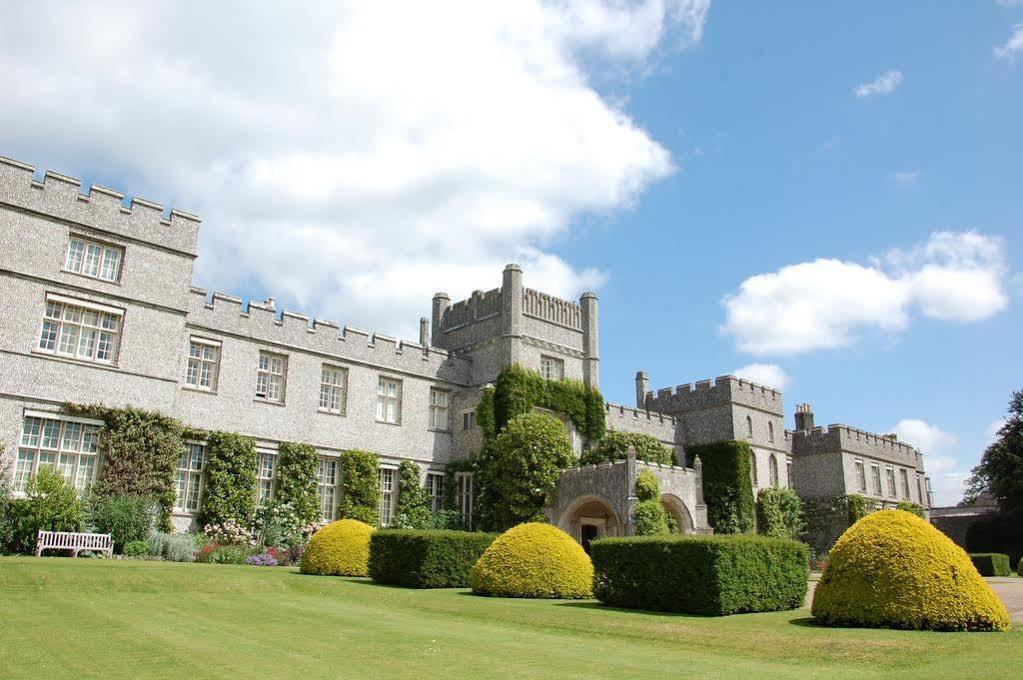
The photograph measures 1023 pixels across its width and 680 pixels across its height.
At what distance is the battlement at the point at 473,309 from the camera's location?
104ft

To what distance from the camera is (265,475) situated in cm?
2511

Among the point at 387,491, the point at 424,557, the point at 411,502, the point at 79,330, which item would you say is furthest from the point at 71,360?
the point at 411,502

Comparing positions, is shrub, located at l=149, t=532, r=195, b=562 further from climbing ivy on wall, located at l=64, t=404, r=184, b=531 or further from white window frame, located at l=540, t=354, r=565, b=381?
white window frame, located at l=540, t=354, r=565, b=381

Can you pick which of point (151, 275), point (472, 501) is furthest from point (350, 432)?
point (151, 275)

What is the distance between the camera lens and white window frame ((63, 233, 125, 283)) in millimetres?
22016

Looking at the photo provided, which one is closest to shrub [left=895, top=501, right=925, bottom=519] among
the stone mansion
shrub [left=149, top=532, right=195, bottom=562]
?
the stone mansion

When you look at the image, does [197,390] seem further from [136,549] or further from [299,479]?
[136,549]

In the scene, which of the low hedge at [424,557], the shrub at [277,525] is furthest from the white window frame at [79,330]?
the low hedge at [424,557]

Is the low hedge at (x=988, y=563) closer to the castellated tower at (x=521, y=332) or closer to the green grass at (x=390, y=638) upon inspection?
the castellated tower at (x=521, y=332)

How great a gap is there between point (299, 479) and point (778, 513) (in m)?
22.4

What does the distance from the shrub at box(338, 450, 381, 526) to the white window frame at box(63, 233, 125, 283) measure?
9202mm

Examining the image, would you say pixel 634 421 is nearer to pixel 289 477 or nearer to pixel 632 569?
pixel 289 477

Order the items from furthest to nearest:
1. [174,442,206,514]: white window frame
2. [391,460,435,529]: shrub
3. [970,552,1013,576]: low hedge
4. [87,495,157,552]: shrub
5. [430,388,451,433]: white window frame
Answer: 1. [970,552,1013,576]: low hedge
2. [430,388,451,433]: white window frame
3. [391,460,435,529]: shrub
4. [174,442,206,514]: white window frame
5. [87,495,157,552]: shrub

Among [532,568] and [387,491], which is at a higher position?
[387,491]
